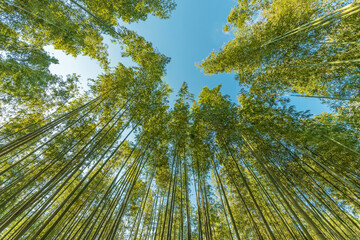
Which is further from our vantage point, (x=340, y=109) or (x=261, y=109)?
(x=261, y=109)

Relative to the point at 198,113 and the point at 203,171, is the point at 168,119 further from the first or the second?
the point at 203,171

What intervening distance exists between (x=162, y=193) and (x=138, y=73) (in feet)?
12.2

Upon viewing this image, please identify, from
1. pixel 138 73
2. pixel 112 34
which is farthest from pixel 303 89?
pixel 112 34

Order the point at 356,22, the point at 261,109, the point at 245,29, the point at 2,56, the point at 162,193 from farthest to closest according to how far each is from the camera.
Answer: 1. the point at 245,29
2. the point at 162,193
3. the point at 261,109
4. the point at 2,56
5. the point at 356,22

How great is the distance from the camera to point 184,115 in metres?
4.48

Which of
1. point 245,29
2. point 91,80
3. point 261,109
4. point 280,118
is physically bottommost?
point 280,118

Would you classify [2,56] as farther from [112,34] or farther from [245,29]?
[245,29]

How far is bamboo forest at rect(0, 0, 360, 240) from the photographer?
323 centimetres

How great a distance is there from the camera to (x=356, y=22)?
3.06 m

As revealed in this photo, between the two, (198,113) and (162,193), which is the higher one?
(198,113)

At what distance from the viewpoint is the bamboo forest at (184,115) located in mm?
3230

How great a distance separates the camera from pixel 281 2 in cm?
377

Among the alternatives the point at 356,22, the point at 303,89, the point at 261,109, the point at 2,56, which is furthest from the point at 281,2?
the point at 2,56

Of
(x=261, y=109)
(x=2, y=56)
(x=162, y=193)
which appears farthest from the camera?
(x=162, y=193)
